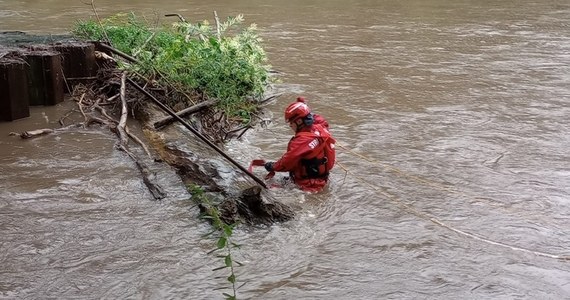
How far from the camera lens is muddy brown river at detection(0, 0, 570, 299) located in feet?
14.8

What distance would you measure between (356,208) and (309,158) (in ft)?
2.02

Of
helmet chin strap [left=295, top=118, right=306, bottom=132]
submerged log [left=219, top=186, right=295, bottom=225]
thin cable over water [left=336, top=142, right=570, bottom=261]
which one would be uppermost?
helmet chin strap [left=295, top=118, right=306, bottom=132]

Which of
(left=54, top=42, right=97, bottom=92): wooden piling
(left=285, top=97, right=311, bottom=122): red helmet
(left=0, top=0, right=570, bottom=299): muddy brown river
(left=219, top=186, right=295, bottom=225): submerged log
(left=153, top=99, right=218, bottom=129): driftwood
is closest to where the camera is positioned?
(left=0, top=0, right=570, bottom=299): muddy brown river

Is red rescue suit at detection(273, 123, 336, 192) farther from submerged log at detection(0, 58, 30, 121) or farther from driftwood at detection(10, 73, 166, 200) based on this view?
submerged log at detection(0, 58, 30, 121)

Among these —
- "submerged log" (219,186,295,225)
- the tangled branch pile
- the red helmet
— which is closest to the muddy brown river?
"submerged log" (219,186,295,225)

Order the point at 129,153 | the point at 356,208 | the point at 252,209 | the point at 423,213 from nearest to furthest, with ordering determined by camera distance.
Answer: the point at 252,209 → the point at 423,213 → the point at 356,208 → the point at 129,153

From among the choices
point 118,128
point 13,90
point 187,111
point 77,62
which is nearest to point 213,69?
point 187,111

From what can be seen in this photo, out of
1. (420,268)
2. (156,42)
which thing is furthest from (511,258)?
(156,42)

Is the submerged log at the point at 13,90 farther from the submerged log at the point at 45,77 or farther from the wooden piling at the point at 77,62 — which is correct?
the wooden piling at the point at 77,62

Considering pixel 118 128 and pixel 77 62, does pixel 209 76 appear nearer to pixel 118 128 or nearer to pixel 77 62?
pixel 118 128

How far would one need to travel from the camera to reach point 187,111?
25.3 ft

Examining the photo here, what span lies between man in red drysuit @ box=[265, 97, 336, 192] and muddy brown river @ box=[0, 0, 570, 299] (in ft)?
0.56

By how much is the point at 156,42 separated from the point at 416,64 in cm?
470

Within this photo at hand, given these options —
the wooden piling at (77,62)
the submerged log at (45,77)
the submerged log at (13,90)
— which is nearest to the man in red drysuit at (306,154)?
the submerged log at (13,90)
